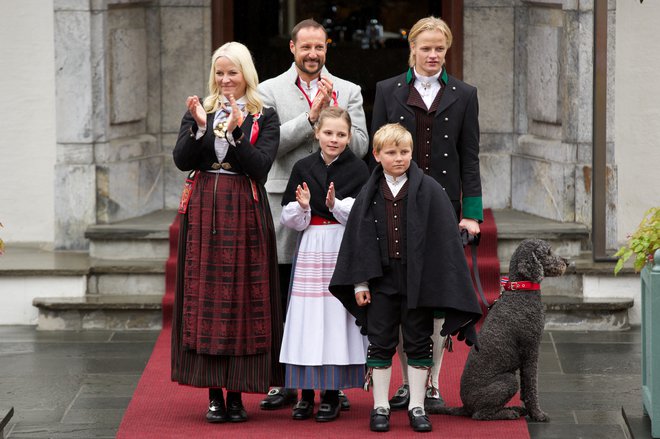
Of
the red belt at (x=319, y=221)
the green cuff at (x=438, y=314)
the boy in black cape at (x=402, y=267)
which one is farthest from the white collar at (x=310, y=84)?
the green cuff at (x=438, y=314)

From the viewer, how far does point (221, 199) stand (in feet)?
21.3

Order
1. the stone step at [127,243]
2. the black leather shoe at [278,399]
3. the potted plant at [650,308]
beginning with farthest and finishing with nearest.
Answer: the stone step at [127,243]
the black leather shoe at [278,399]
the potted plant at [650,308]

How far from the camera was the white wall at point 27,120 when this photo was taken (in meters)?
9.75

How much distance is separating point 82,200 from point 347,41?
2948 millimetres

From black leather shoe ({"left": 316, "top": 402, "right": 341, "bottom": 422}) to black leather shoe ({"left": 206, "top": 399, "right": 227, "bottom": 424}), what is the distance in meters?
0.45

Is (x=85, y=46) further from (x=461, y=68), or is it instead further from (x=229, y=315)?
(x=229, y=315)

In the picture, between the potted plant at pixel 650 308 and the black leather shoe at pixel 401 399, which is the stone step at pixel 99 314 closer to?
the black leather shoe at pixel 401 399

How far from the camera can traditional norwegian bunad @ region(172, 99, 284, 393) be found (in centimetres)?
648

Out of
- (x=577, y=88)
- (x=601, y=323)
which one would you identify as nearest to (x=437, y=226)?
(x=601, y=323)

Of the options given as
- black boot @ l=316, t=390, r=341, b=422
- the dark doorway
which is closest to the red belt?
black boot @ l=316, t=390, r=341, b=422

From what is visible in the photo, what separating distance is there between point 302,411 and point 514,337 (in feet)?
3.49

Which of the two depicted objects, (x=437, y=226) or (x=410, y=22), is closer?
(x=437, y=226)

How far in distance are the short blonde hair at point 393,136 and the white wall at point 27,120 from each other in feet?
13.3

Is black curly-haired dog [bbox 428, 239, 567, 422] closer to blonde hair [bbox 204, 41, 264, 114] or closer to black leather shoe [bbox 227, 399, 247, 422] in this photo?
black leather shoe [bbox 227, 399, 247, 422]
